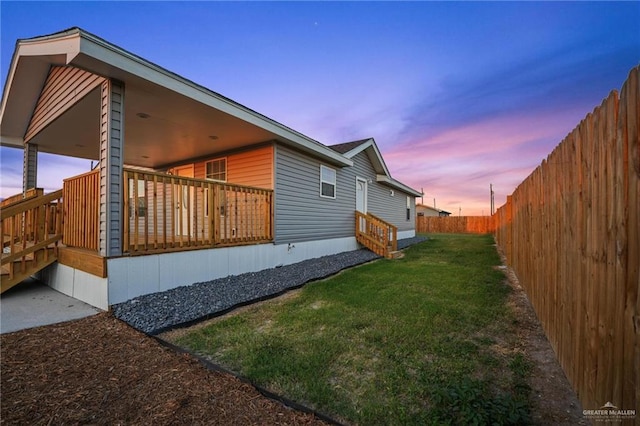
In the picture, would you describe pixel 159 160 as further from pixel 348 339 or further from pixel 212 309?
pixel 348 339

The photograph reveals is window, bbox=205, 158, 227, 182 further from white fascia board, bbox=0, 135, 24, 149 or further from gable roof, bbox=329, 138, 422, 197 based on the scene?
white fascia board, bbox=0, 135, 24, 149

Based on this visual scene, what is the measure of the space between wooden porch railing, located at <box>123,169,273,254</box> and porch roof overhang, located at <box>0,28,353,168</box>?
4.44 ft

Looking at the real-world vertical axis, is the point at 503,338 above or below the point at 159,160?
below

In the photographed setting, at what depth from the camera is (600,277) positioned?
157 centimetres

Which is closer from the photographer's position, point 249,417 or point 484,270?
point 249,417

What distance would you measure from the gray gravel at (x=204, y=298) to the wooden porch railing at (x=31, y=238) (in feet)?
7.11

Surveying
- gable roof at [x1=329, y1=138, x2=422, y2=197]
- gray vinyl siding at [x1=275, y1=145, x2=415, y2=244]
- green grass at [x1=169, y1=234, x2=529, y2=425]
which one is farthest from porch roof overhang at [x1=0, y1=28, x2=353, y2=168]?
green grass at [x1=169, y1=234, x2=529, y2=425]

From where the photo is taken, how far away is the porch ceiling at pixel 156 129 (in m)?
5.01

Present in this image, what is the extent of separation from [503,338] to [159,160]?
10.6 meters

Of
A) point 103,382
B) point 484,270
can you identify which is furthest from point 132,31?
point 484,270

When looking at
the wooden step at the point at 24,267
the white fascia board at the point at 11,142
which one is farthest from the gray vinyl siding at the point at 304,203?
the white fascia board at the point at 11,142

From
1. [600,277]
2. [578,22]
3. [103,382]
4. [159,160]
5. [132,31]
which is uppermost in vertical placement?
[132,31]

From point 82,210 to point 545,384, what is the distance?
21.4ft

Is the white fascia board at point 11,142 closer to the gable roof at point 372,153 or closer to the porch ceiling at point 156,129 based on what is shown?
the porch ceiling at point 156,129
